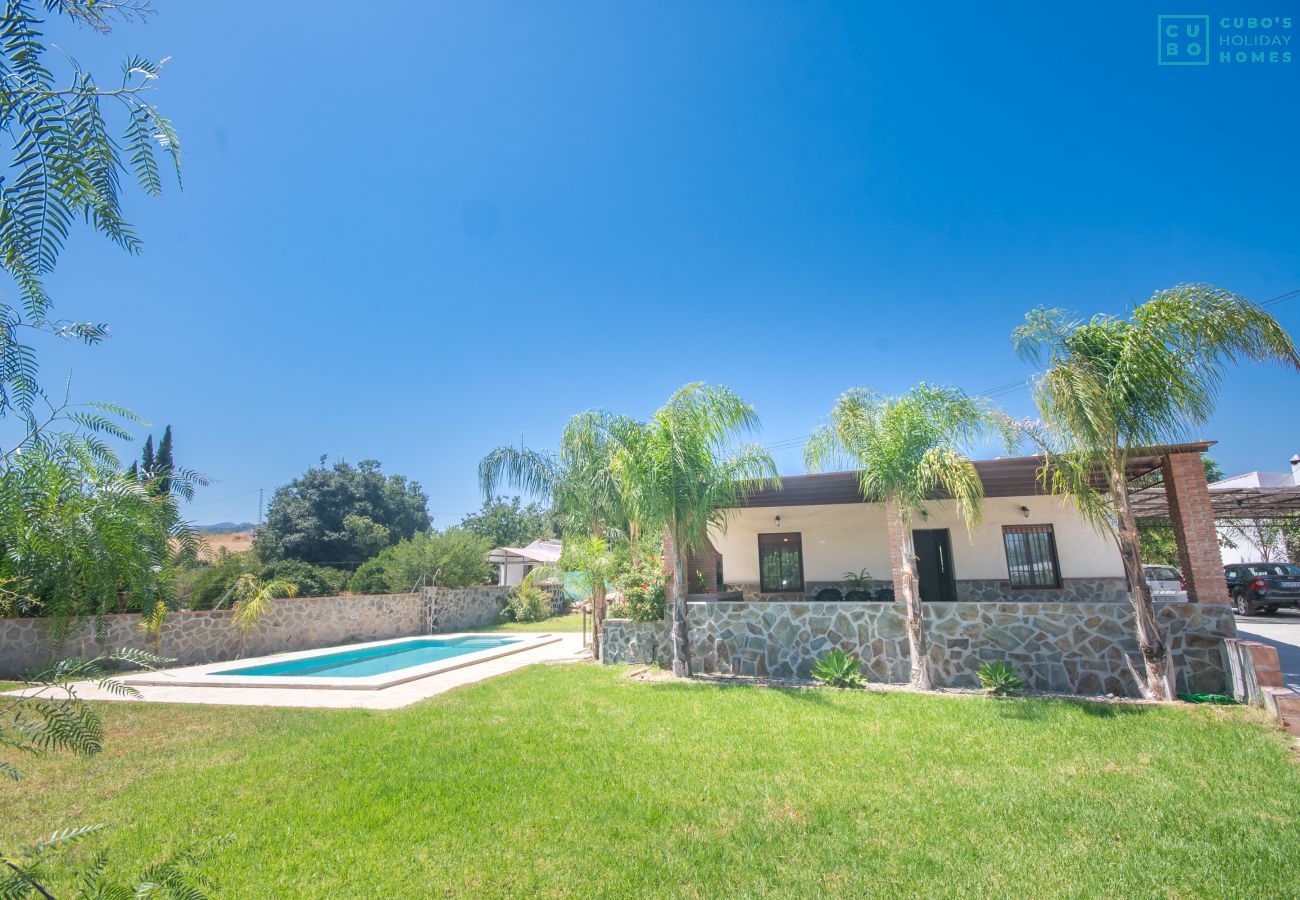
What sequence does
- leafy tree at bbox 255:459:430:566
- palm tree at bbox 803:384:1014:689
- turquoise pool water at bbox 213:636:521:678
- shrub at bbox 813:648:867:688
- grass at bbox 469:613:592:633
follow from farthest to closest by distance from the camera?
leafy tree at bbox 255:459:430:566 → grass at bbox 469:613:592:633 → turquoise pool water at bbox 213:636:521:678 → shrub at bbox 813:648:867:688 → palm tree at bbox 803:384:1014:689

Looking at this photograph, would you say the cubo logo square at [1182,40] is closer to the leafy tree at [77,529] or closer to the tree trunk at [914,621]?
the tree trunk at [914,621]

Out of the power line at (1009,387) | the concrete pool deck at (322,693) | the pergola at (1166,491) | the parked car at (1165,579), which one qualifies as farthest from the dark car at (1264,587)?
the concrete pool deck at (322,693)

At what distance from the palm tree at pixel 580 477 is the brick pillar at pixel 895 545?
15.5 ft

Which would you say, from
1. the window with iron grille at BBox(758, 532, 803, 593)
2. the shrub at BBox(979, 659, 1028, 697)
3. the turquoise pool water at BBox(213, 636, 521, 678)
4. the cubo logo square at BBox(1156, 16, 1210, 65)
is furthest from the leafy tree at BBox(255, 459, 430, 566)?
the cubo logo square at BBox(1156, 16, 1210, 65)

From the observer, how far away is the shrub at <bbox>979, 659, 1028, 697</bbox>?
28.1 feet

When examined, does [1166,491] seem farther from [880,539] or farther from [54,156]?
[54,156]

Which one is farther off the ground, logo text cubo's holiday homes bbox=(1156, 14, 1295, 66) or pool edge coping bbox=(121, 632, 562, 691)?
logo text cubo's holiday homes bbox=(1156, 14, 1295, 66)

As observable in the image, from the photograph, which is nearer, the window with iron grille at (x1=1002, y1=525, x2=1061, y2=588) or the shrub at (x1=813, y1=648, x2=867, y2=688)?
the shrub at (x1=813, y1=648, x2=867, y2=688)

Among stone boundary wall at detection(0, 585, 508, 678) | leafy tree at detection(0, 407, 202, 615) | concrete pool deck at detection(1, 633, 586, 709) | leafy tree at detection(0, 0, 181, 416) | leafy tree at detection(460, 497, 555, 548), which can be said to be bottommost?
concrete pool deck at detection(1, 633, 586, 709)

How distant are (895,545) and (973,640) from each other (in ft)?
6.08

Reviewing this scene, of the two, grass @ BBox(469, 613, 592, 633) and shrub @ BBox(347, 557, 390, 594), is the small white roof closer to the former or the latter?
grass @ BBox(469, 613, 592, 633)

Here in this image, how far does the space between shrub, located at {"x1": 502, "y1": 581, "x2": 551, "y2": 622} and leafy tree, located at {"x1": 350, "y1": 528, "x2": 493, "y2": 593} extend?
5.56ft

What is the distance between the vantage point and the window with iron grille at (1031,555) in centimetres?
1416

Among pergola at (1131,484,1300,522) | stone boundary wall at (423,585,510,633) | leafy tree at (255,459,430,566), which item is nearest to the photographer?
pergola at (1131,484,1300,522)
